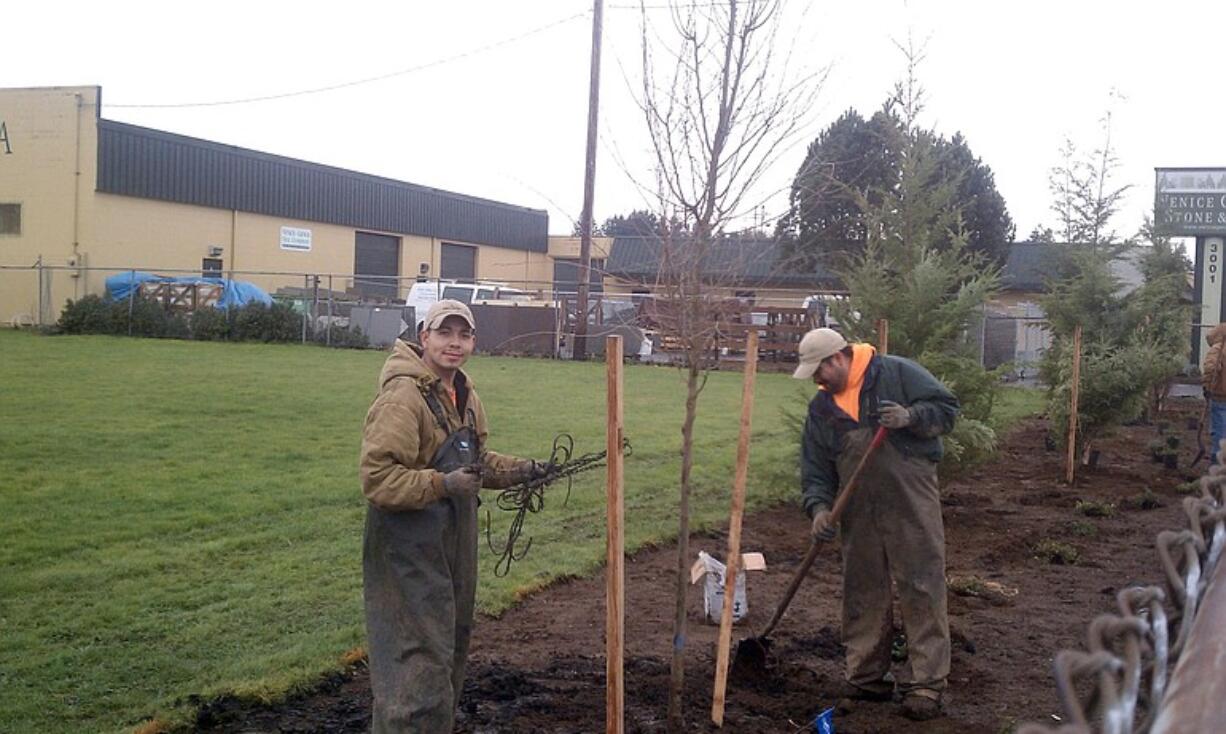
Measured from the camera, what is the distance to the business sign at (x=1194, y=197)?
2666 centimetres

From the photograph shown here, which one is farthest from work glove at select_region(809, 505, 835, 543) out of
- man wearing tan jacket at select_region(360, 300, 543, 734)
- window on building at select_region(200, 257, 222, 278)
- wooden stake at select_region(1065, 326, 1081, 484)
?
window on building at select_region(200, 257, 222, 278)

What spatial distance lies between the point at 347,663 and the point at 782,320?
26.3m

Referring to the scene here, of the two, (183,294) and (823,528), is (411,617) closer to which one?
(823,528)

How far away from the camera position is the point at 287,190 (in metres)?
42.2

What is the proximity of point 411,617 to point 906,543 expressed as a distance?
2.73 m

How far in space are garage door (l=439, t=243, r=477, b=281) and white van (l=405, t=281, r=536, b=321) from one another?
13085mm

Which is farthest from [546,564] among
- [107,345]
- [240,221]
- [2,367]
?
[240,221]

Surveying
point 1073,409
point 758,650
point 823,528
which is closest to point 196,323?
Result: point 1073,409

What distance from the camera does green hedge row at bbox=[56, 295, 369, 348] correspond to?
31062mm

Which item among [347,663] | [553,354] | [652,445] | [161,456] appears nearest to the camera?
[347,663]

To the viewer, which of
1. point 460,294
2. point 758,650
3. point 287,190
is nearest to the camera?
point 758,650

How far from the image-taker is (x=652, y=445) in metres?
14.9

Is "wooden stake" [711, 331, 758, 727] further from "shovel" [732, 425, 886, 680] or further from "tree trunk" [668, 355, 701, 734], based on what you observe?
"shovel" [732, 425, 886, 680]

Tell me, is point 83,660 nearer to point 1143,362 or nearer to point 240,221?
point 1143,362
